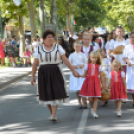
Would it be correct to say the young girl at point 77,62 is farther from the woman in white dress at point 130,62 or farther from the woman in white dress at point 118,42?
the woman in white dress at point 118,42

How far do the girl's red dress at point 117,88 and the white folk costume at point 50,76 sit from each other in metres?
1.36

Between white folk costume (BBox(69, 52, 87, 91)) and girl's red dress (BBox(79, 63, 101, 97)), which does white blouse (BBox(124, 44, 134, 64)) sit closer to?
white folk costume (BBox(69, 52, 87, 91))

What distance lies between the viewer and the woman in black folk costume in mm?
7250

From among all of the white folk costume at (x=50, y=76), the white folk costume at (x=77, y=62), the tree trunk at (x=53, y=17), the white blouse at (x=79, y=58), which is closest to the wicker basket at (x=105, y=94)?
the white folk costume at (x=77, y=62)

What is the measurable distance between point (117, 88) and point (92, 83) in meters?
0.60

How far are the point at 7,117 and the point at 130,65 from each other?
10.7 feet

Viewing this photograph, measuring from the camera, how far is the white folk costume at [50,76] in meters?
7.25

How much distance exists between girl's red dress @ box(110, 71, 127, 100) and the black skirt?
1365 millimetres

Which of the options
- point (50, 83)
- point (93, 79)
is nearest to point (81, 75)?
point (93, 79)

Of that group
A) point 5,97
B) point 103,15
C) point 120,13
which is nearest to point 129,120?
point 5,97

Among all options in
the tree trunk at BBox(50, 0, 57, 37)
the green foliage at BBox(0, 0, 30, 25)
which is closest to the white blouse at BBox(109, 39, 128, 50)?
the green foliage at BBox(0, 0, 30, 25)

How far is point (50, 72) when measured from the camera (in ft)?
23.9

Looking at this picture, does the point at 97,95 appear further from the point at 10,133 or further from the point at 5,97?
the point at 5,97

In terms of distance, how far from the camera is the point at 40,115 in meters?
8.30
